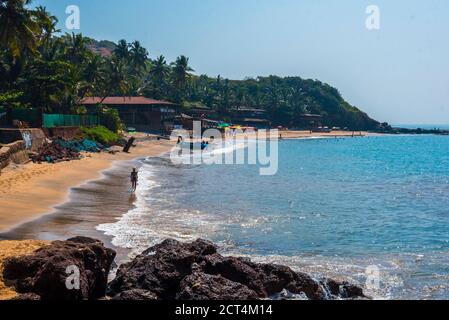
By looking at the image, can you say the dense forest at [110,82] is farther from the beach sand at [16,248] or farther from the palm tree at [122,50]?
the beach sand at [16,248]

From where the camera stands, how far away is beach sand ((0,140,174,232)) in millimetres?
18391

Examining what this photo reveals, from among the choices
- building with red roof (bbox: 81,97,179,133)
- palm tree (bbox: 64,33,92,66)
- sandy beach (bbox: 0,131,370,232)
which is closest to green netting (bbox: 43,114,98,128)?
sandy beach (bbox: 0,131,370,232)

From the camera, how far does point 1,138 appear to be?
1261 inches

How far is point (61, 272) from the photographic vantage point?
8555mm

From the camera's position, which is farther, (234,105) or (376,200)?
(234,105)

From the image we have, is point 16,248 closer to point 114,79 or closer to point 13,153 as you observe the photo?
point 13,153

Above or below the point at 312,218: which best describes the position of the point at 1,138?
above

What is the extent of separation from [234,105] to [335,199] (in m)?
101

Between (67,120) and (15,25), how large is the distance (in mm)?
11932

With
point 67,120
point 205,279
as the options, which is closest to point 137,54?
point 67,120

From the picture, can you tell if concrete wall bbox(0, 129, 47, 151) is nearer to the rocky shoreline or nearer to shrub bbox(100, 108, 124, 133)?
shrub bbox(100, 108, 124, 133)
